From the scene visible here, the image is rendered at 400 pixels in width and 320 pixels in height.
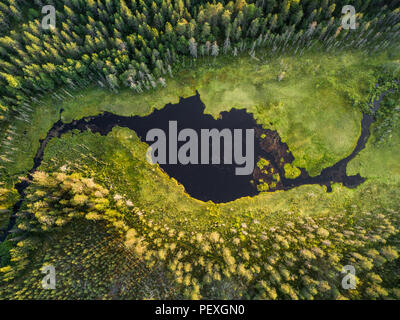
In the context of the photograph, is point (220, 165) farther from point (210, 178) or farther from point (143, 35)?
point (143, 35)

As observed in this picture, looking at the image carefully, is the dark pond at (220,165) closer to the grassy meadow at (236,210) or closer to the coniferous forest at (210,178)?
the coniferous forest at (210,178)

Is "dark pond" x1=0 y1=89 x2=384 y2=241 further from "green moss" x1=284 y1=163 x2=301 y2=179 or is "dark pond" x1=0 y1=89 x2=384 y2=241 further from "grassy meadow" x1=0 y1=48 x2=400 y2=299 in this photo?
"grassy meadow" x1=0 y1=48 x2=400 y2=299

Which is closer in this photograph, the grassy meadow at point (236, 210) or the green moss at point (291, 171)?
the grassy meadow at point (236, 210)

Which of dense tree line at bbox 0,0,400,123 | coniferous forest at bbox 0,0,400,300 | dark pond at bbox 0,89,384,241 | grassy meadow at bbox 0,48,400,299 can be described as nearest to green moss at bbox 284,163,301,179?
coniferous forest at bbox 0,0,400,300

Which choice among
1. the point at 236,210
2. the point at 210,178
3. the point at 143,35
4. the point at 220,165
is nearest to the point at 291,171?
the point at 236,210

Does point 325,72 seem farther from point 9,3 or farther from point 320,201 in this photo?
point 9,3

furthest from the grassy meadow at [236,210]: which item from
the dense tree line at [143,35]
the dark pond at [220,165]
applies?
the dense tree line at [143,35]
